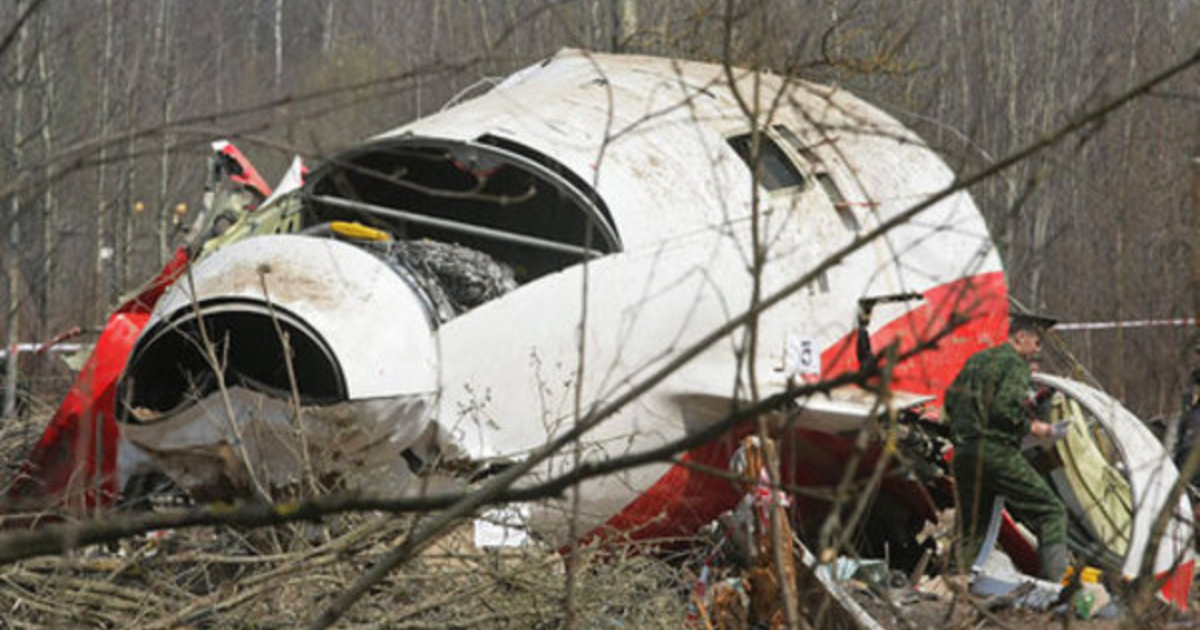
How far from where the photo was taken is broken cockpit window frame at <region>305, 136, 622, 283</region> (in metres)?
7.25

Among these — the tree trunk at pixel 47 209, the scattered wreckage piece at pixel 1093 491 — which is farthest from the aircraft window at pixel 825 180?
the tree trunk at pixel 47 209

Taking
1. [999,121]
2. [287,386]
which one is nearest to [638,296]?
[287,386]

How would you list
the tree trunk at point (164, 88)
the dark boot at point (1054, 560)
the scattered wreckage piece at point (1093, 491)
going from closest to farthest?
the scattered wreckage piece at point (1093, 491)
the dark boot at point (1054, 560)
the tree trunk at point (164, 88)

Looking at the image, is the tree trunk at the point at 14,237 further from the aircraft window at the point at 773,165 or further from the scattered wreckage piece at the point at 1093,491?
the scattered wreckage piece at the point at 1093,491

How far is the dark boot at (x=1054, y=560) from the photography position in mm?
8195

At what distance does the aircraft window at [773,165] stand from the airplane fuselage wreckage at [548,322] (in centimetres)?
1

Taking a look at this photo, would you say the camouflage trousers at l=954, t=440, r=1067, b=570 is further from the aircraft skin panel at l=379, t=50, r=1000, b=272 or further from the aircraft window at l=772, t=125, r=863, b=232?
the aircraft window at l=772, t=125, r=863, b=232

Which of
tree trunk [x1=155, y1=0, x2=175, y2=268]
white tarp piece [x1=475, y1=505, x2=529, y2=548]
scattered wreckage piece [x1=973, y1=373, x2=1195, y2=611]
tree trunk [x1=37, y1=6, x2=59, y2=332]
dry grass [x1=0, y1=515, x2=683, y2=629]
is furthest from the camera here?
tree trunk [x1=155, y1=0, x2=175, y2=268]

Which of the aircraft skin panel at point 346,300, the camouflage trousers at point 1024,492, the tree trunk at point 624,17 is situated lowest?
the camouflage trousers at point 1024,492

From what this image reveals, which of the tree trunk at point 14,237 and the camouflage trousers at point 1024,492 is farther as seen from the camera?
the camouflage trousers at point 1024,492

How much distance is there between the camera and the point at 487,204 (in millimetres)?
8891

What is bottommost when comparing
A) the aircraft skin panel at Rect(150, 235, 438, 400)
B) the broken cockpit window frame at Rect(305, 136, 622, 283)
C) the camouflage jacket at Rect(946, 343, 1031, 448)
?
the camouflage jacket at Rect(946, 343, 1031, 448)

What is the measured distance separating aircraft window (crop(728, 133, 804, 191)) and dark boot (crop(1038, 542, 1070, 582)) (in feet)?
7.08

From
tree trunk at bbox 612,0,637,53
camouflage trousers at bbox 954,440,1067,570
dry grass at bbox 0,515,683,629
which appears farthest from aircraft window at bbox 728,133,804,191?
tree trunk at bbox 612,0,637,53
